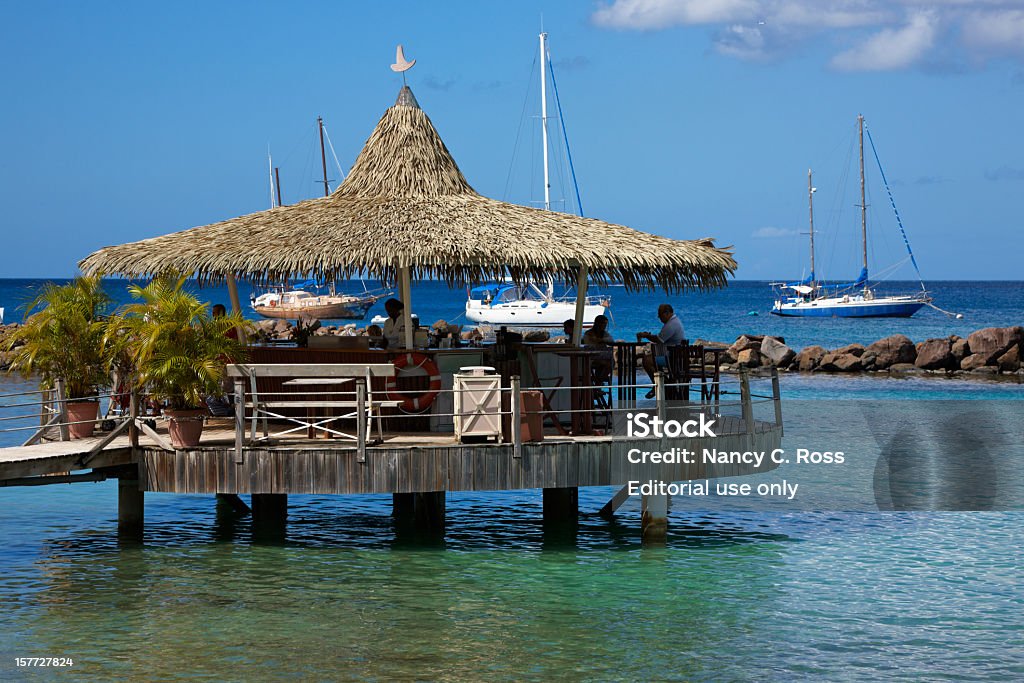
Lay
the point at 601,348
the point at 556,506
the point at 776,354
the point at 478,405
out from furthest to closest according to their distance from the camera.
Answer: the point at 776,354, the point at 556,506, the point at 601,348, the point at 478,405

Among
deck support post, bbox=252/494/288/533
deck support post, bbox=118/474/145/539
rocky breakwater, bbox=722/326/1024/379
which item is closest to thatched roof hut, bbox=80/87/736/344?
deck support post, bbox=118/474/145/539

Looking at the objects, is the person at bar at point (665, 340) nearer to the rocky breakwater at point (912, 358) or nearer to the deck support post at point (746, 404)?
the deck support post at point (746, 404)

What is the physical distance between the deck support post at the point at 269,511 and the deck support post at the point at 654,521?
5246 millimetres

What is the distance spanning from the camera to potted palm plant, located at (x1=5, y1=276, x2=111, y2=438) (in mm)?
15562

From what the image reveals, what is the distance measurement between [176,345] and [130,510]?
108 inches

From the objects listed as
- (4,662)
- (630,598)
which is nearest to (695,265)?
(630,598)

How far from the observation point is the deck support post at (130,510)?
15.8 metres

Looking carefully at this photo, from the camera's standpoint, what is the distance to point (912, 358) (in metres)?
50.8

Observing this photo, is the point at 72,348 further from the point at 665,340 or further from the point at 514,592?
the point at 665,340

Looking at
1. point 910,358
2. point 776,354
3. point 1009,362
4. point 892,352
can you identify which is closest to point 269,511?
point 776,354

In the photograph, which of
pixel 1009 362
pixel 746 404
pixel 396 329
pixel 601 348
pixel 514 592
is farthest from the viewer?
pixel 1009 362

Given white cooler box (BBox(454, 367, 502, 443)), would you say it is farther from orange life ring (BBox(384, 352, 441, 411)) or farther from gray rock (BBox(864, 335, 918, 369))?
gray rock (BBox(864, 335, 918, 369))

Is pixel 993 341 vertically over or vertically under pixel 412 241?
over

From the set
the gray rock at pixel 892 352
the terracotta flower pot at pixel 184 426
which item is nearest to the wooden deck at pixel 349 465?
the terracotta flower pot at pixel 184 426
